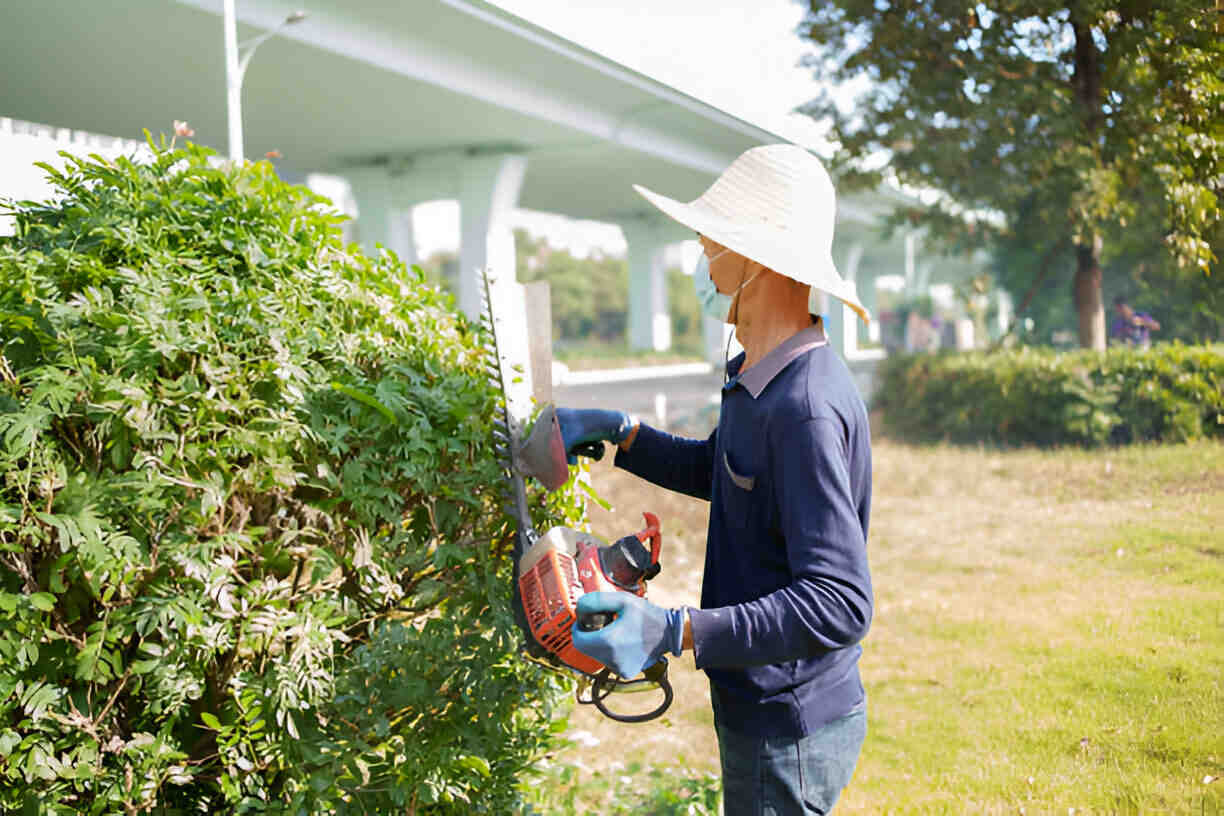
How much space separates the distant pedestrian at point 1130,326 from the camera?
9.53 meters

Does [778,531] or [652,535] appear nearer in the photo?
[778,531]

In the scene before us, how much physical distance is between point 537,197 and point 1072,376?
2458 centimetres

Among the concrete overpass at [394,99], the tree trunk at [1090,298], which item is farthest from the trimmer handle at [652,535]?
the tree trunk at [1090,298]

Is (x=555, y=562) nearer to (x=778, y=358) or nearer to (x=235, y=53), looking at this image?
(x=778, y=358)

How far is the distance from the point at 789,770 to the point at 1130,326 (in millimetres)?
11611

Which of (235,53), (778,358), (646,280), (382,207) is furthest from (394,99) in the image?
(646,280)

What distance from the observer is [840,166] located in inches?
615

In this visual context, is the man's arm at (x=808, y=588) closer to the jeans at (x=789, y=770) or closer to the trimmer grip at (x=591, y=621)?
A: the trimmer grip at (x=591, y=621)

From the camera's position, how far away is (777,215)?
80.4 inches

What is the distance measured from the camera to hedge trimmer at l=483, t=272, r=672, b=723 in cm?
197

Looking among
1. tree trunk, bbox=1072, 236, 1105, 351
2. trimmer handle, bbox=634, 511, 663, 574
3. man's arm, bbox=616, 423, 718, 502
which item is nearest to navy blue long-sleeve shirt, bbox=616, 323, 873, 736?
trimmer handle, bbox=634, 511, 663, 574

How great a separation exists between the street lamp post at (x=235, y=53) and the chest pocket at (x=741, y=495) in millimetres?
14074

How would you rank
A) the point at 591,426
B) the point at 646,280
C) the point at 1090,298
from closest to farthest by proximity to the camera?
the point at 591,426 → the point at 1090,298 → the point at 646,280

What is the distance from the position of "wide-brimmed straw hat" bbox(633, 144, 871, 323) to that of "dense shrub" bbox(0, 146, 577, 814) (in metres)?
Answer: 0.79
